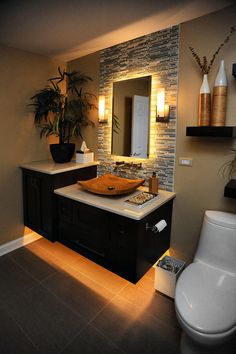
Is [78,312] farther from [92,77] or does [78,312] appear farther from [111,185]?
[92,77]

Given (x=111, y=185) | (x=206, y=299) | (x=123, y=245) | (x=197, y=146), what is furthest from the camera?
(x=111, y=185)

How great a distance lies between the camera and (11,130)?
8.29 ft

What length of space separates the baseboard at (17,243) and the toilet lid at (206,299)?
205 cm

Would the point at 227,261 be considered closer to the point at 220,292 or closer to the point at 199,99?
the point at 220,292

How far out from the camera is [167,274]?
6.46ft

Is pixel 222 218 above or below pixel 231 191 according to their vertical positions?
below

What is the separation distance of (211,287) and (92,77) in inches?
95.8

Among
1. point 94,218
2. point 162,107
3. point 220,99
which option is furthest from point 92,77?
point 94,218

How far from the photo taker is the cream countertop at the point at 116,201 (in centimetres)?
169

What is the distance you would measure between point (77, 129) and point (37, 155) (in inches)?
24.2

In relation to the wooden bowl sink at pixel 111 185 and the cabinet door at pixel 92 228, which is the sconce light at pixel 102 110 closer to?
the wooden bowl sink at pixel 111 185

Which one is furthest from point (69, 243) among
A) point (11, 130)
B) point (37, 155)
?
point (11, 130)

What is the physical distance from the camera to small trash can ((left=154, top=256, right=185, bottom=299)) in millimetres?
1951

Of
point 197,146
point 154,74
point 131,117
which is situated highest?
point 154,74
